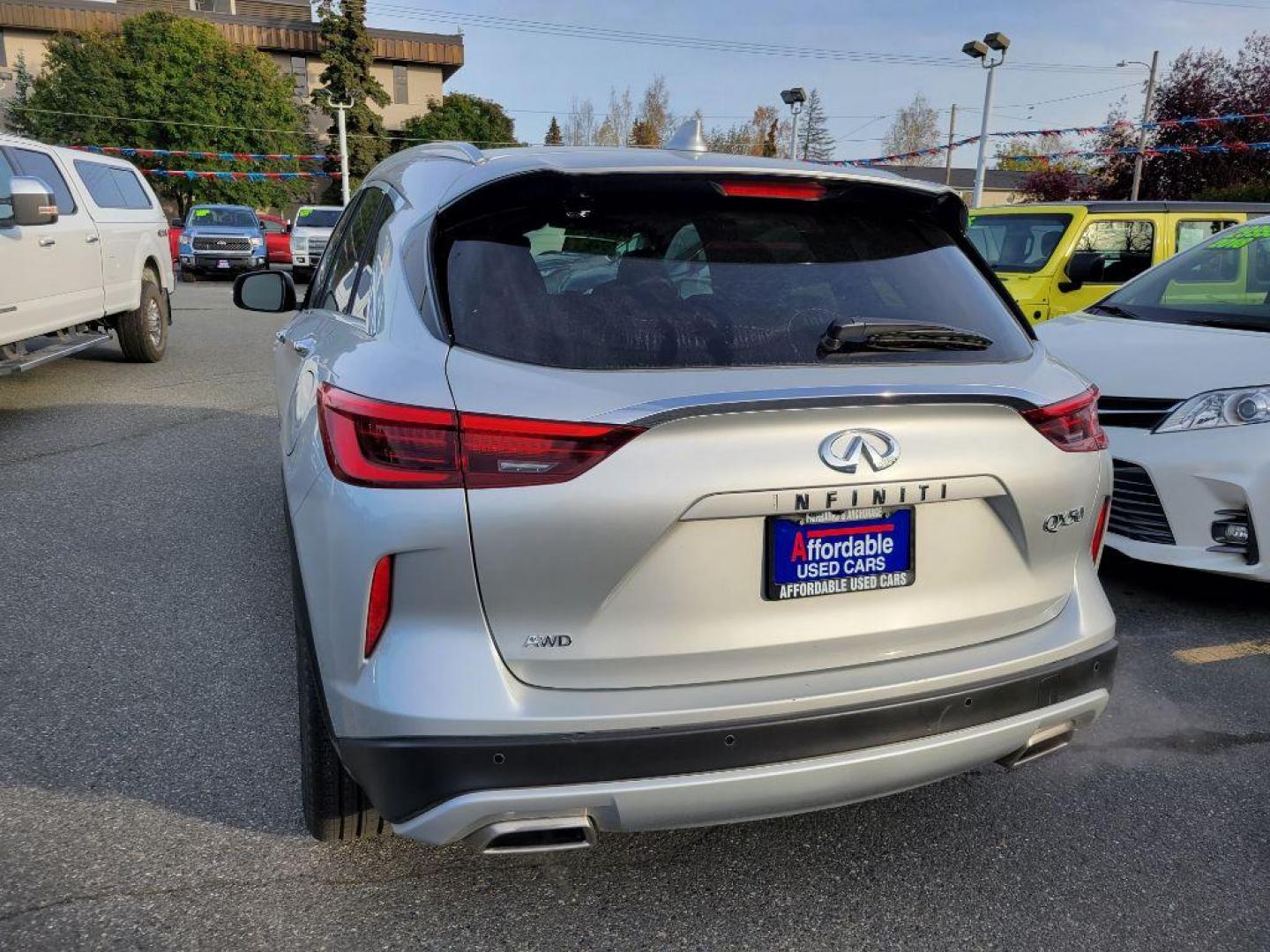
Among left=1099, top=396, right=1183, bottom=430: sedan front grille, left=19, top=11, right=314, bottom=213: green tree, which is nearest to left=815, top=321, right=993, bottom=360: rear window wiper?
left=1099, top=396, right=1183, bottom=430: sedan front grille

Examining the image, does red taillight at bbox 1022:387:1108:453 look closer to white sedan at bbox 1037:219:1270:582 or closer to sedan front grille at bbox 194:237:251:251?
white sedan at bbox 1037:219:1270:582

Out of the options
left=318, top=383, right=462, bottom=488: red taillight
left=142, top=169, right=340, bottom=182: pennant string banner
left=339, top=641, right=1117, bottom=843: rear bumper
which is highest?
left=142, top=169, right=340, bottom=182: pennant string banner

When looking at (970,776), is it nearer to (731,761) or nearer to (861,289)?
(731,761)

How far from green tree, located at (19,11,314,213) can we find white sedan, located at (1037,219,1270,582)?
163 feet

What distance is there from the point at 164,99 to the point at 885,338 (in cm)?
5354

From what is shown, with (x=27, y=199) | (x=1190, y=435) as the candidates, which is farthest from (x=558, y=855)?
(x=27, y=199)

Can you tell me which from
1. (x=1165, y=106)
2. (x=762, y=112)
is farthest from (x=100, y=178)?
(x=762, y=112)

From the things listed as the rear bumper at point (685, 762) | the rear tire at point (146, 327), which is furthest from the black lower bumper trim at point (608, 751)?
the rear tire at point (146, 327)

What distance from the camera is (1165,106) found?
32469 millimetres

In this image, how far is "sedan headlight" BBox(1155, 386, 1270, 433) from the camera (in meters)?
3.96

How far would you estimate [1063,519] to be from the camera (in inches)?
89.6

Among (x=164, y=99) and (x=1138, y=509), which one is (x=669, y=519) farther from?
(x=164, y=99)

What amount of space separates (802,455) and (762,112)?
61582mm

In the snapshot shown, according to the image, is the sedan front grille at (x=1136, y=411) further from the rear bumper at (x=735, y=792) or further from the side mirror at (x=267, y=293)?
the side mirror at (x=267, y=293)
